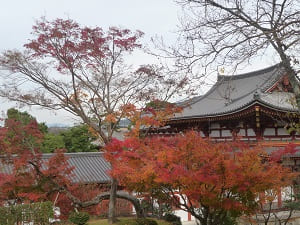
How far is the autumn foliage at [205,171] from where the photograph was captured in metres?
6.93

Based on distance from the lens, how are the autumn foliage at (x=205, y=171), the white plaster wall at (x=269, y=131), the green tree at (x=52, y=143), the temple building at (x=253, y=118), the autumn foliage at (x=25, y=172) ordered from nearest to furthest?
the autumn foliage at (x=205, y=171) < the autumn foliage at (x=25, y=172) < the temple building at (x=253, y=118) < the white plaster wall at (x=269, y=131) < the green tree at (x=52, y=143)

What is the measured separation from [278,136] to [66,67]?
30.0 feet

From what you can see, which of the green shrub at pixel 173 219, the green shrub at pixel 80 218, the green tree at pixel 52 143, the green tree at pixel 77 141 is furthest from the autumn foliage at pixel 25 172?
the green tree at pixel 77 141

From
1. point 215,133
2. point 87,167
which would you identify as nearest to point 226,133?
point 215,133

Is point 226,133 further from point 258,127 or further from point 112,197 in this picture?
point 112,197

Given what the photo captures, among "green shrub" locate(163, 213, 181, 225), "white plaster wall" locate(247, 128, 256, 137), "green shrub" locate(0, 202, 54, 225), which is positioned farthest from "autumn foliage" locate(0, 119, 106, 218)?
"white plaster wall" locate(247, 128, 256, 137)

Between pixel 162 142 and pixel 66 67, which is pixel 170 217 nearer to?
pixel 162 142

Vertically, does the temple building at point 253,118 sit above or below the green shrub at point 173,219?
above

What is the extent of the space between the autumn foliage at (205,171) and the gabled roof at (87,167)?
8683 mm

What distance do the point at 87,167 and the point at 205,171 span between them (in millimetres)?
11923

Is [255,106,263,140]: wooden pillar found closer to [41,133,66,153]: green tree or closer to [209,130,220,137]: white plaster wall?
[209,130,220,137]: white plaster wall

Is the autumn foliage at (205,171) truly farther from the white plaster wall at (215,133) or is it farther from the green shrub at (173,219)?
the white plaster wall at (215,133)

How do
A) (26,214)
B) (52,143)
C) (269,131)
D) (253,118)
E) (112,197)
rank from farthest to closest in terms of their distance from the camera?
(52,143) < (269,131) < (253,118) < (112,197) < (26,214)

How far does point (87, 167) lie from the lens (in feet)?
58.9
